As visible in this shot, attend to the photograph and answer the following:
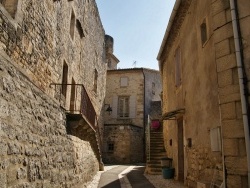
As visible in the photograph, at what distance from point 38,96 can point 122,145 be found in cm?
1396

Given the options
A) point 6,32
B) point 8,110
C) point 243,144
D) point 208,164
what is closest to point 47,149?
point 8,110

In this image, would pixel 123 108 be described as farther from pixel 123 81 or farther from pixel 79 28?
pixel 79 28

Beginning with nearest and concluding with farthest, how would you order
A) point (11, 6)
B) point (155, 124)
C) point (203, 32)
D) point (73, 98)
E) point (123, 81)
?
point (11, 6), point (203, 32), point (73, 98), point (155, 124), point (123, 81)

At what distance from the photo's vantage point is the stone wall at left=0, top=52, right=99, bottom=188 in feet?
10.6

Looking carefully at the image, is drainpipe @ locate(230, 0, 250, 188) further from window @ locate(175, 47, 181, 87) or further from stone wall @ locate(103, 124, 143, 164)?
stone wall @ locate(103, 124, 143, 164)

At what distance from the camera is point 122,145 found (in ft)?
58.9

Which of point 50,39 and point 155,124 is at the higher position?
point 50,39

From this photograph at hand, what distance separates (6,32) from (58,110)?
2163 millimetres

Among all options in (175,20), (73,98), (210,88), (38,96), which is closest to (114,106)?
(73,98)

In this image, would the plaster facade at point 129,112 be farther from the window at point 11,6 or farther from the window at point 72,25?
the window at point 11,6

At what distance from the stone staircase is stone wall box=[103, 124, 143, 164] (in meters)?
3.43

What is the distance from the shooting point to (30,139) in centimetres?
398

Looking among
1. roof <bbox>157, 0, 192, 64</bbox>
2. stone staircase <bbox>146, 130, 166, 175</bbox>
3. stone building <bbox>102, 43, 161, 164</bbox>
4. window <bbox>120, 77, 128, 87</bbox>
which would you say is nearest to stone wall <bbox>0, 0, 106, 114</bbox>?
roof <bbox>157, 0, 192, 64</bbox>

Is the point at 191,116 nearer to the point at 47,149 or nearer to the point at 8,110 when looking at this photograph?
the point at 47,149
